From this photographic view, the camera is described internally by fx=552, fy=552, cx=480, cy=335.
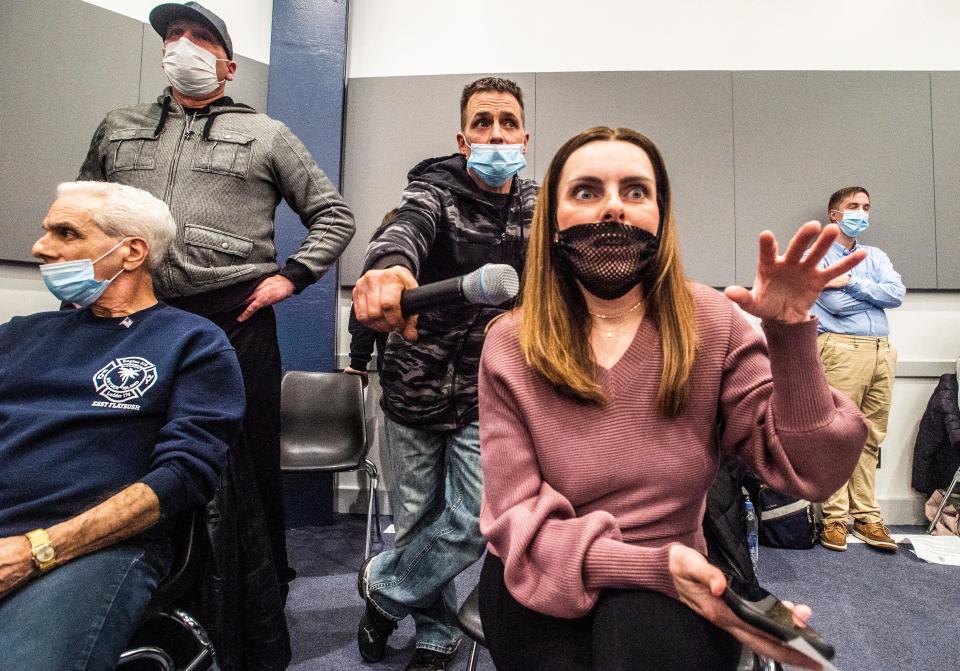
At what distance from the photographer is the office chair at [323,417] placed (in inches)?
114

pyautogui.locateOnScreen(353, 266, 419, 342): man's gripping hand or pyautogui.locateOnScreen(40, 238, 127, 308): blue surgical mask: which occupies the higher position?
pyautogui.locateOnScreen(40, 238, 127, 308): blue surgical mask

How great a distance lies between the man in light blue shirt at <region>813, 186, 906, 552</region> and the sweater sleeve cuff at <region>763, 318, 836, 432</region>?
2769mm

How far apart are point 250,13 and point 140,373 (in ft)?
9.63

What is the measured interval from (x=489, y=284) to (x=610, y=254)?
246 mm

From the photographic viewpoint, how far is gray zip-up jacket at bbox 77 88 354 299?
67.4 inches

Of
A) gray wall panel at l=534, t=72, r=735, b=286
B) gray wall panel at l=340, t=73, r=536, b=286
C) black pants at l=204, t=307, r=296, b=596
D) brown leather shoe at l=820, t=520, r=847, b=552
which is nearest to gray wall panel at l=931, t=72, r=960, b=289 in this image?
gray wall panel at l=534, t=72, r=735, b=286

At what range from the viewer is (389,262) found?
3.90ft

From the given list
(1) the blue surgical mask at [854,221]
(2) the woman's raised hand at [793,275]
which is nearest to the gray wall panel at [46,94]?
(2) the woman's raised hand at [793,275]

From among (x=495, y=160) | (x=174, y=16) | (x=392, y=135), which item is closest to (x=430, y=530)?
(x=495, y=160)

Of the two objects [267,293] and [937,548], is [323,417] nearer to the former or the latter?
[267,293]

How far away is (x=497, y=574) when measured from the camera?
969 millimetres

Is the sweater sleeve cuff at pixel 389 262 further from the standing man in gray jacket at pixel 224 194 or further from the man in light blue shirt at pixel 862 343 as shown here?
the man in light blue shirt at pixel 862 343

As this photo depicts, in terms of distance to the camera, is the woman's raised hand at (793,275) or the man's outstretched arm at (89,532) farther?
the man's outstretched arm at (89,532)

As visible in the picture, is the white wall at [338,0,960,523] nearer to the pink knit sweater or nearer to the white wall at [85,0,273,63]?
the white wall at [85,0,273,63]
